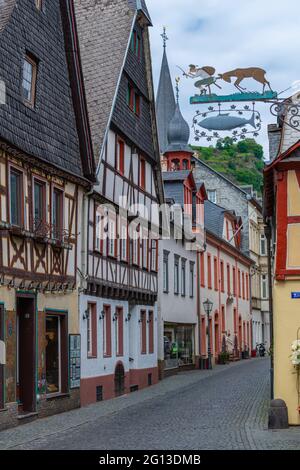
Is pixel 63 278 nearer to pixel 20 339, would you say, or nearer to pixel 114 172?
pixel 20 339

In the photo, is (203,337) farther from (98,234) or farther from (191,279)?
(98,234)

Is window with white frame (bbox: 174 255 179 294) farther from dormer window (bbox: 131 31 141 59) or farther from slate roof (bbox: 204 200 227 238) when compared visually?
slate roof (bbox: 204 200 227 238)

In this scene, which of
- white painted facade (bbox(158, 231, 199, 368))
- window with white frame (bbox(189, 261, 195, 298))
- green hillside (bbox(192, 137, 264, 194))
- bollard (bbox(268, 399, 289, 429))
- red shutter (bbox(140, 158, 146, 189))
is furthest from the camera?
green hillside (bbox(192, 137, 264, 194))

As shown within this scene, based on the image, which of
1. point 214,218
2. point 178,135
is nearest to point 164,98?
point 178,135

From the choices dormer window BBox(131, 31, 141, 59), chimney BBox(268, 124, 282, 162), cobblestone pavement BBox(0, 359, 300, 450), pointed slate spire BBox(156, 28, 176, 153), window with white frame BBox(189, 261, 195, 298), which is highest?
pointed slate spire BBox(156, 28, 176, 153)

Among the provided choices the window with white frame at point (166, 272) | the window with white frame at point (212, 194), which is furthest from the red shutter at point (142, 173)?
the window with white frame at point (212, 194)

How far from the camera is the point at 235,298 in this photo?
59.0 metres

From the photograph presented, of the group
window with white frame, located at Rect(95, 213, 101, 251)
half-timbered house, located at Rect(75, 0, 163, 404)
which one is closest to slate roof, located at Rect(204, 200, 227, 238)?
half-timbered house, located at Rect(75, 0, 163, 404)

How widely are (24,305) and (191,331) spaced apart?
24096 millimetres

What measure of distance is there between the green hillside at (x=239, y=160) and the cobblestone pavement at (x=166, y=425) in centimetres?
11463

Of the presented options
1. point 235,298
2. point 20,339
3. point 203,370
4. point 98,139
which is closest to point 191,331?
point 203,370

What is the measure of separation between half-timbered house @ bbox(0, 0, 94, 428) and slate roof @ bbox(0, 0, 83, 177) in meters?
0.03

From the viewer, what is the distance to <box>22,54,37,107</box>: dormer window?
68.7 ft

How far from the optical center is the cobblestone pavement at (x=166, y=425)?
15512mm
